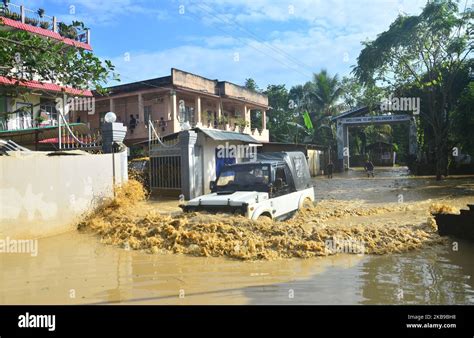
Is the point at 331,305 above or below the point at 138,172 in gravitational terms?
below

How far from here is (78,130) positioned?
17.1 meters

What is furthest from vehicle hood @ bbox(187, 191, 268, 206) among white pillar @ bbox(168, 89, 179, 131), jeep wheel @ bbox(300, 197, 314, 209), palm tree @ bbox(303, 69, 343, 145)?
palm tree @ bbox(303, 69, 343, 145)

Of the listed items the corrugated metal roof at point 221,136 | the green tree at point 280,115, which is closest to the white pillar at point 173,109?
the corrugated metal roof at point 221,136

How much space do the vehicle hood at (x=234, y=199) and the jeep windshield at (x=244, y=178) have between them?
0.40 metres

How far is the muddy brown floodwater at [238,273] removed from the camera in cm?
493

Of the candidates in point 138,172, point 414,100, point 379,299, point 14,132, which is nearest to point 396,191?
point 414,100

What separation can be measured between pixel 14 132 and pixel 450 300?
16.6 metres

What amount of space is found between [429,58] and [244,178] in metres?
20.3

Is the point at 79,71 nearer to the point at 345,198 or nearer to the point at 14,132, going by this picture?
the point at 14,132

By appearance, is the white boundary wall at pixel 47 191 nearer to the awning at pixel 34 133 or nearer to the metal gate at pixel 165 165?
the metal gate at pixel 165 165

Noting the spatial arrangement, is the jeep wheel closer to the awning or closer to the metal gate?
the metal gate

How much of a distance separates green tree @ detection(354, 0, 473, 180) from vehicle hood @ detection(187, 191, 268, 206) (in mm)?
19484

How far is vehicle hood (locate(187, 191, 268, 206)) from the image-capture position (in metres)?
7.89

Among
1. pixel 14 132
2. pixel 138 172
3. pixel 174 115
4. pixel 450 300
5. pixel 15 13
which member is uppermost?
pixel 15 13
